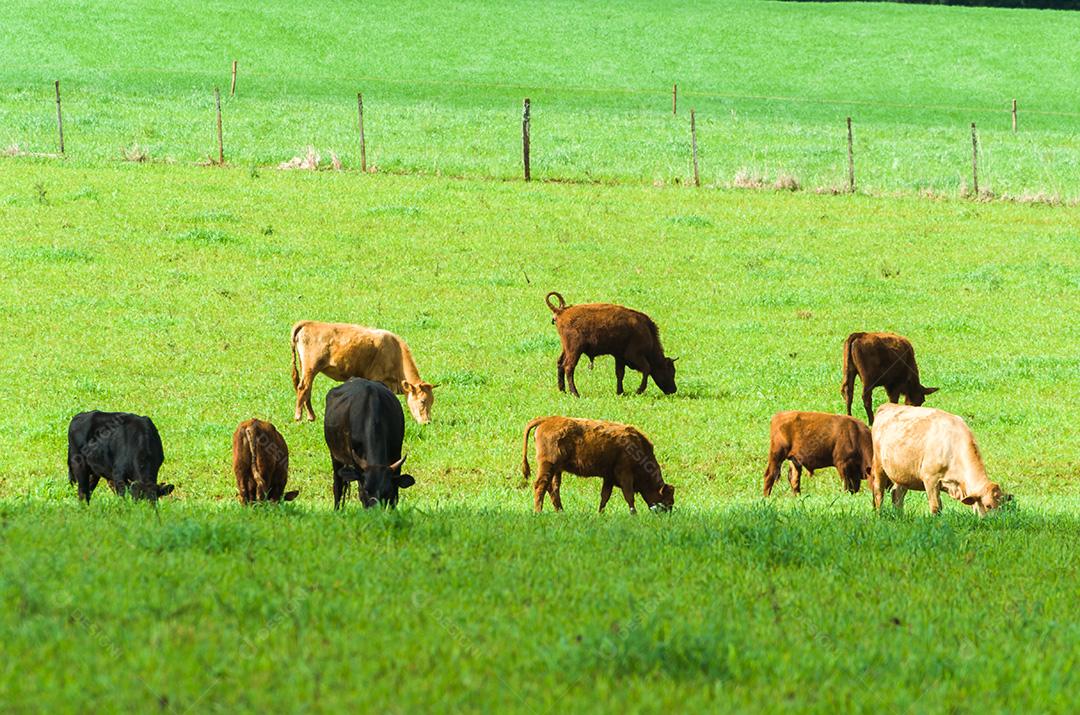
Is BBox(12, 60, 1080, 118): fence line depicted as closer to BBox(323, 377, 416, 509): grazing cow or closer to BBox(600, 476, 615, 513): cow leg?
BBox(600, 476, 615, 513): cow leg

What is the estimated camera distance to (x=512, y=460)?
1488cm

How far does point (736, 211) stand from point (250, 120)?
22.0 meters

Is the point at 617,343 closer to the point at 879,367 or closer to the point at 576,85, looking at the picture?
the point at 879,367

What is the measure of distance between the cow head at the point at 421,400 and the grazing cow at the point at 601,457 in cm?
386

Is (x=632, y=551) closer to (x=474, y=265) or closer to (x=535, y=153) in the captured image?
(x=474, y=265)

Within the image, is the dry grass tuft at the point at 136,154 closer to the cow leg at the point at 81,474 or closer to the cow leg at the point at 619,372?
the cow leg at the point at 619,372

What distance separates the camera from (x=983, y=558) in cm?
834

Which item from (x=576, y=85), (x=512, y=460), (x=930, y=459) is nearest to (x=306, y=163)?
(x=512, y=460)

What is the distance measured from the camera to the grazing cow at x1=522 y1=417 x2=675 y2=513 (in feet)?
41.1

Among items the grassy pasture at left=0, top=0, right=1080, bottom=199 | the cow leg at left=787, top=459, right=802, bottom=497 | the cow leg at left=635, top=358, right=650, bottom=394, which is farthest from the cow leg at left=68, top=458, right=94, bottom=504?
the grassy pasture at left=0, top=0, right=1080, bottom=199

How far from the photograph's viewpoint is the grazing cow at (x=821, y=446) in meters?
14.3

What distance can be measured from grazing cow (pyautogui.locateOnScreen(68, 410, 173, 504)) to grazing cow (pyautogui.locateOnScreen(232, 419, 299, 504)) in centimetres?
70

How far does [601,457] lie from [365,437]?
2.47 metres

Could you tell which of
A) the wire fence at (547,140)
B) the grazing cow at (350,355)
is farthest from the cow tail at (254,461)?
the wire fence at (547,140)
